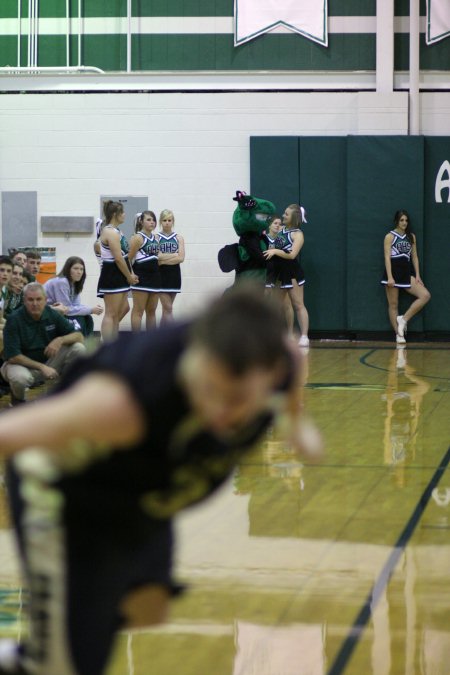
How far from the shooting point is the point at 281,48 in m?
15.1

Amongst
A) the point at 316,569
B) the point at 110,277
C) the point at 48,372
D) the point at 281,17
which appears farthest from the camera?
the point at 281,17

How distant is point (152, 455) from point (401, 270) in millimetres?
12916

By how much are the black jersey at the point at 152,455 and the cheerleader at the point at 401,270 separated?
12.6 metres

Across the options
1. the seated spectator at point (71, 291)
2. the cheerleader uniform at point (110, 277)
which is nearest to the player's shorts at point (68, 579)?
the seated spectator at point (71, 291)

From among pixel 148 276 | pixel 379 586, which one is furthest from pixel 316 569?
pixel 148 276

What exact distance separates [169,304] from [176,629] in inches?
391

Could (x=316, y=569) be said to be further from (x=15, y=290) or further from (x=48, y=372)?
(x=15, y=290)

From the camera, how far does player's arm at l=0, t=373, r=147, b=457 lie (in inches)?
68.7

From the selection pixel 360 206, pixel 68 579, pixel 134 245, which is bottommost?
pixel 68 579

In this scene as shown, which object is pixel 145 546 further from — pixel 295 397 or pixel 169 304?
pixel 169 304

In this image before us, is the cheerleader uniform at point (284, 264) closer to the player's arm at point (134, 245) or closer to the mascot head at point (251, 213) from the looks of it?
the player's arm at point (134, 245)

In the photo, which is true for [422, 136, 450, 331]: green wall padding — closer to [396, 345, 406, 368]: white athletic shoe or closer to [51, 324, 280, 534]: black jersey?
[396, 345, 406, 368]: white athletic shoe

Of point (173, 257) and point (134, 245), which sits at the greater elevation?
point (134, 245)

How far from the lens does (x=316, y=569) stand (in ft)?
14.3
